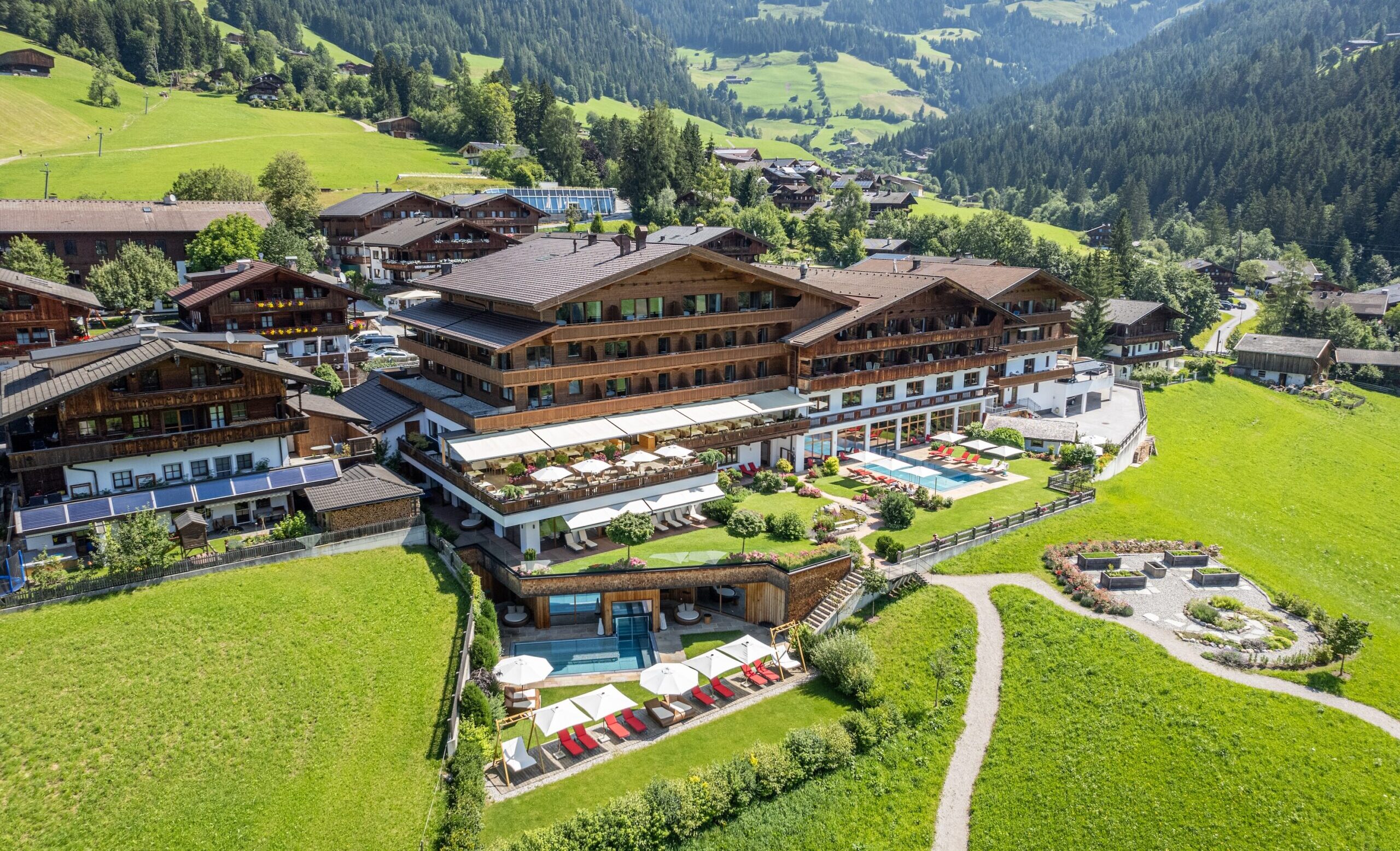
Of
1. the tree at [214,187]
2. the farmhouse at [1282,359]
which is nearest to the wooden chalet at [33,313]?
the tree at [214,187]

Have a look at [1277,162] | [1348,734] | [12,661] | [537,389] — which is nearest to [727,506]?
[537,389]

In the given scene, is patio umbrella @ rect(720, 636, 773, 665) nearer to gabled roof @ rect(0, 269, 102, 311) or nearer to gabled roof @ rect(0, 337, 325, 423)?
gabled roof @ rect(0, 337, 325, 423)

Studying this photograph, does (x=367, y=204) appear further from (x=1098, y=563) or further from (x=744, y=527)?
(x=1098, y=563)

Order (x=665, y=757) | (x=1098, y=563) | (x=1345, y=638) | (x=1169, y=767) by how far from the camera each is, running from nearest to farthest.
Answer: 1. (x=1169, y=767)
2. (x=665, y=757)
3. (x=1345, y=638)
4. (x=1098, y=563)

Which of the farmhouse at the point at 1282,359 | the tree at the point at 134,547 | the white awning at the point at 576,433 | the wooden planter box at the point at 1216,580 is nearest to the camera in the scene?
the tree at the point at 134,547

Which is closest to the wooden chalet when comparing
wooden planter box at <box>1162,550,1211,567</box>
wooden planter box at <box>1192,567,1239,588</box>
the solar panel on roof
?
the solar panel on roof

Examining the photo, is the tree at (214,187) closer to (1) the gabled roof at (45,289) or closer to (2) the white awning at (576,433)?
(1) the gabled roof at (45,289)

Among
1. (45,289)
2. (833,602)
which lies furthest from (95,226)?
(833,602)
